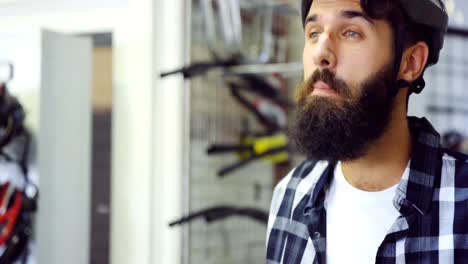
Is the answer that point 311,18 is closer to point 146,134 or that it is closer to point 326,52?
point 326,52

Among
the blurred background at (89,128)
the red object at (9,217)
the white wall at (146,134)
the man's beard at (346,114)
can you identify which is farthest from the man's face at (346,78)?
the red object at (9,217)

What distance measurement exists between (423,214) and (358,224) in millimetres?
105

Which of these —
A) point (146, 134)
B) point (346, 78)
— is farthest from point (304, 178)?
point (146, 134)

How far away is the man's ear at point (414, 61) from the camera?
3.14ft

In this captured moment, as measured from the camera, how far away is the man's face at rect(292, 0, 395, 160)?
93 centimetres

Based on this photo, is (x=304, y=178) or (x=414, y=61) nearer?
A: (x=414, y=61)

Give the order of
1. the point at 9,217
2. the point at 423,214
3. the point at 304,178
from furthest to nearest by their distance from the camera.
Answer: the point at 9,217, the point at 304,178, the point at 423,214

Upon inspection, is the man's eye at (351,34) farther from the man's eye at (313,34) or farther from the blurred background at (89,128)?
the blurred background at (89,128)

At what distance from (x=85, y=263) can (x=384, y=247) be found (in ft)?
3.10

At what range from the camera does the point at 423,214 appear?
921mm

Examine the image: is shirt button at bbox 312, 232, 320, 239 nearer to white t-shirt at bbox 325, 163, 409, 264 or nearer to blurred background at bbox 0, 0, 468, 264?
white t-shirt at bbox 325, 163, 409, 264

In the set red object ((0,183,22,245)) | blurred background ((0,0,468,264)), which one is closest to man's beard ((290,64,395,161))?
blurred background ((0,0,468,264))

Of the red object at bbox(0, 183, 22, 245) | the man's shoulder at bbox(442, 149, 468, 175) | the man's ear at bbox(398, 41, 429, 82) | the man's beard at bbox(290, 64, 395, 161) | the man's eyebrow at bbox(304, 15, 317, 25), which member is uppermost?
the man's eyebrow at bbox(304, 15, 317, 25)

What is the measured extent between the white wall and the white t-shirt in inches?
22.7
